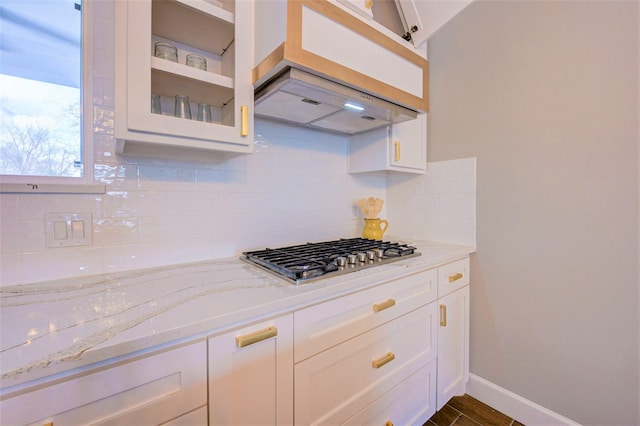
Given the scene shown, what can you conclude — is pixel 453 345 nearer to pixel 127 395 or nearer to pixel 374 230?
pixel 374 230

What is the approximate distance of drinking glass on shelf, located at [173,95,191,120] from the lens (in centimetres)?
102

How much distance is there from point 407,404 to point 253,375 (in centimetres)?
90

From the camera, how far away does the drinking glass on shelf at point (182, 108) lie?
40.1 inches

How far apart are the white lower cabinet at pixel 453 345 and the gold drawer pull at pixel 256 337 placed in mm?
1000

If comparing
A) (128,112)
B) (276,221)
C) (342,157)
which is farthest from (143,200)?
(342,157)

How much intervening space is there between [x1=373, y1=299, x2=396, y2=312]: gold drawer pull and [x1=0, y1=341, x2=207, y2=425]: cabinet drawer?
0.64m

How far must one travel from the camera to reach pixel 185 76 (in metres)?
0.98

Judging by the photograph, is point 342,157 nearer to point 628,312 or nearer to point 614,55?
point 614,55

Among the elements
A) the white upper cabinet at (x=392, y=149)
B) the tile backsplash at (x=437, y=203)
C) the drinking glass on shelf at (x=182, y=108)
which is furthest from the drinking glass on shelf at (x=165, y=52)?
the tile backsplash at (x=437, y=203)

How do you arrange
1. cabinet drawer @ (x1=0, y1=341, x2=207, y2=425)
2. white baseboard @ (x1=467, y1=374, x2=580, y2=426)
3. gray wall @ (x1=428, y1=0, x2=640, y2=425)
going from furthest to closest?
1. white baseboard @ (x1=467, y1=374, x2=580, y2=426)
2. gray wall @ (x1=428, y1=0, x2=640, y2=425)
3. cabinet drawer @ (x1=0, y1=341, x2=207, y2=425)

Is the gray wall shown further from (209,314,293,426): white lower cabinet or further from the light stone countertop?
(209,314,293,426): white lower cabinet

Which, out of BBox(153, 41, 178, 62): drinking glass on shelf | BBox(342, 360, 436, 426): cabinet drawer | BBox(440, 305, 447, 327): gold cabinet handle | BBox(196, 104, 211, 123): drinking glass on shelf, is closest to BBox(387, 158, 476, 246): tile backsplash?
BBox(440, 305, 447, 327): gold cabinet handle

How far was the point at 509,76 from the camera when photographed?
1528 millimetres

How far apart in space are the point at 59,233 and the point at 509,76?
225cm
